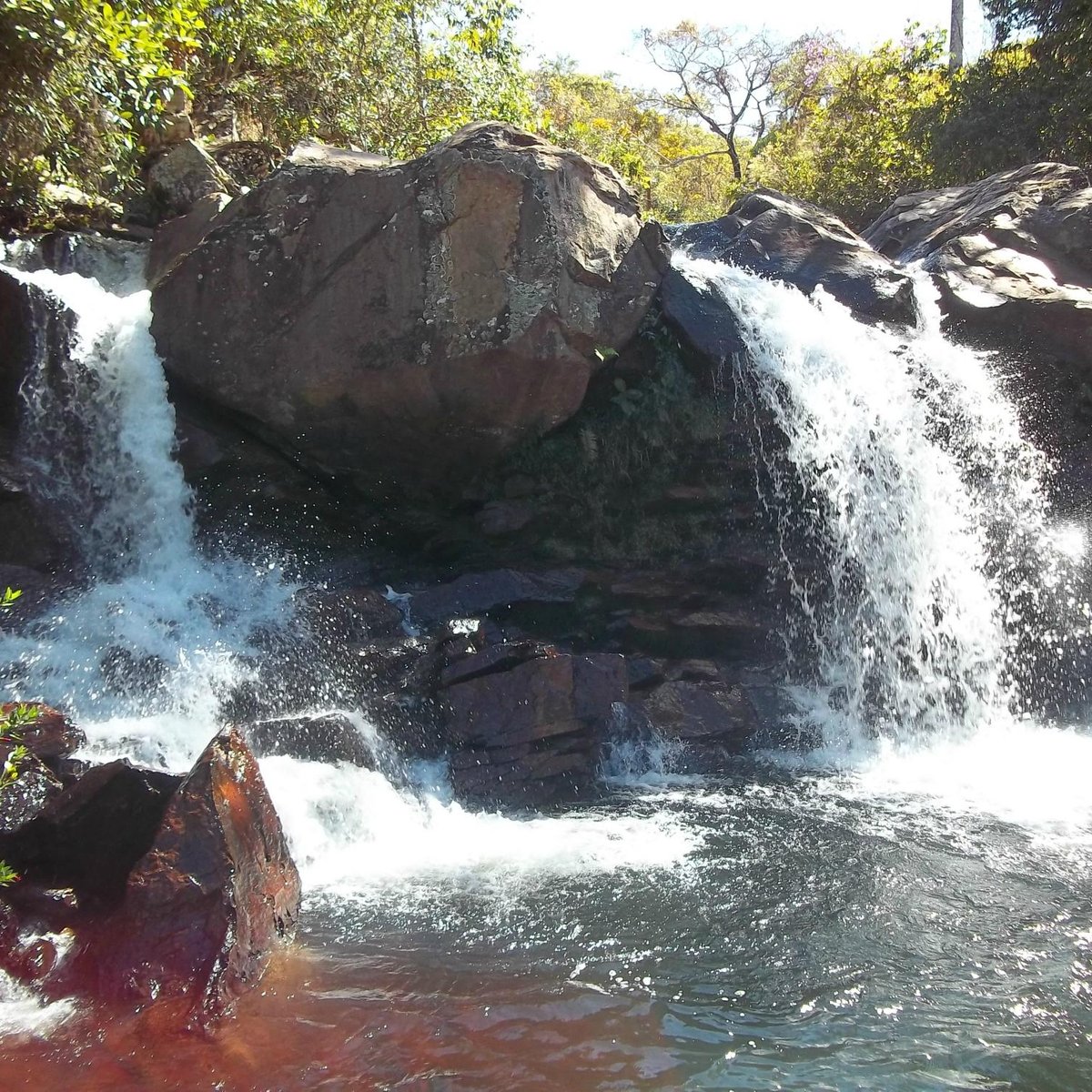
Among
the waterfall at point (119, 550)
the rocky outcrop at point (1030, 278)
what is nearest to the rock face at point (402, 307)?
the waterfall at point (119, 550)

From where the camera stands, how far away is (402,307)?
8898 mm

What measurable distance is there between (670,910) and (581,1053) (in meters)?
1.44

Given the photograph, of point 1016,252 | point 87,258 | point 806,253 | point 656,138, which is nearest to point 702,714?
point 806,253

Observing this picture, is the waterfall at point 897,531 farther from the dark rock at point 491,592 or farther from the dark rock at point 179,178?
the dark rock at point 179,178

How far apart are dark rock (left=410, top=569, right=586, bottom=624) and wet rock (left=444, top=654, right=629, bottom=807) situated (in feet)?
3.03

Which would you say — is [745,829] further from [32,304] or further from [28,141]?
[28,141]

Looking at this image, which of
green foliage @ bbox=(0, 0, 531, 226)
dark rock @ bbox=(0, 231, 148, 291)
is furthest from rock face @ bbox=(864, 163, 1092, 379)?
dark rock @ bbox=(0, 231, 148, 291)

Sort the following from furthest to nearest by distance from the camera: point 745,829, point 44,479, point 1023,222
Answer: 1. point 1023,222
2. point 44,479
3. point 745,829

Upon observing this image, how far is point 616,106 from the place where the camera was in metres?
31.6

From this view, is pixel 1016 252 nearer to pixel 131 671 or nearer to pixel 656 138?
pixel 131 671

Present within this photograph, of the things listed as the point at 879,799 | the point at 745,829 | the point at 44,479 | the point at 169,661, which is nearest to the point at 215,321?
the point at 44,479

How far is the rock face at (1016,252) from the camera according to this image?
11.3 metres

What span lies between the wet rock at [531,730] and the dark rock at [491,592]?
92 cm

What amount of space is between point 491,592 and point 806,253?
6.02 meters
